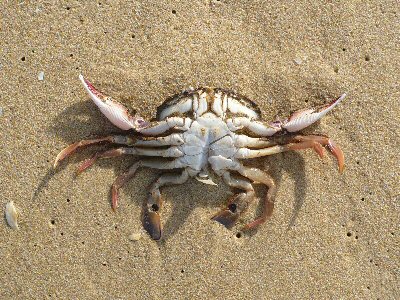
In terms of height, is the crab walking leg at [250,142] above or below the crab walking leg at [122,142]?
above

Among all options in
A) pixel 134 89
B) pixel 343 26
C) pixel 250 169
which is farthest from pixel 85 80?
pixel 343 26

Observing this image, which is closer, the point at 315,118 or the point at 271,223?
the point at 315,118

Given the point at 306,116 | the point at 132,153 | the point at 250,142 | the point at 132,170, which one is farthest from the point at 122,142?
the point at 306,116

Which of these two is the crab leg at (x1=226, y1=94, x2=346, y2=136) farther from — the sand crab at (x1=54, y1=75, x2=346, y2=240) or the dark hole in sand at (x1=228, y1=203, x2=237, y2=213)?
the dark hole in sand at (x1=228, y1=203, x2=237, y2=213)

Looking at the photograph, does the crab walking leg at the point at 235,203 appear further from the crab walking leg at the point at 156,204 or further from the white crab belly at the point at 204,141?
the crab walking leg at the point at 156,204

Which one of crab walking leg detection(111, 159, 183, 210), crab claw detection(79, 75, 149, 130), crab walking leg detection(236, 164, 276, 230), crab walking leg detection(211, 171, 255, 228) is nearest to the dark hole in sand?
crab walking leg detection(211, 171, 255, 228)

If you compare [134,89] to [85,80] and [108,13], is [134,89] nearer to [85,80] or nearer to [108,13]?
[85,80]

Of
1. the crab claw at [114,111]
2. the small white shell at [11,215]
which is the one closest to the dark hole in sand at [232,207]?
the crab claw at [114,111]

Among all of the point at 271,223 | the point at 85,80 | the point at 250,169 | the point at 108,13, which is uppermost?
the point at 108,13
